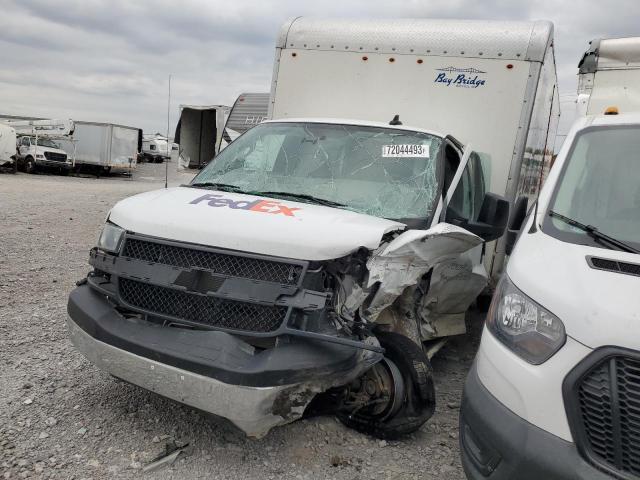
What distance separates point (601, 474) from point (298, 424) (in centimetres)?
206

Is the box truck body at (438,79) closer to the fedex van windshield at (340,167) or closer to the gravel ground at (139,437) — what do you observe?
the fedex van windshield at (340,167)

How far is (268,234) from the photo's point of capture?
3143 mm

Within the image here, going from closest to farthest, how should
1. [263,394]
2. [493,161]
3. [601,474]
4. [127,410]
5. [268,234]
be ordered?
[601,474]
[263,394]
[268,234]
[127,410]
[493,161]

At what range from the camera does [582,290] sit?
7.62 ft

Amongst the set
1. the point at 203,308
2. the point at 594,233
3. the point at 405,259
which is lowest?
the point at 203,308

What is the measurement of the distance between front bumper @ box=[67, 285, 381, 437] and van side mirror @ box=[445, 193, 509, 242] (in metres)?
1.44

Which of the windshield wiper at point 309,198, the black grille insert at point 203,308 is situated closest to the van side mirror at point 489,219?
the windshield wiper at point 309,198

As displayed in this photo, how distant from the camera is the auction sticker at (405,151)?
14.3 feet

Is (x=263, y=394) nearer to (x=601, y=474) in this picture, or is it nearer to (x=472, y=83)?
(x=601, y=474)

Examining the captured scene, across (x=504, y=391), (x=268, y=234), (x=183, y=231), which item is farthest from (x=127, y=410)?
(x=504, y=391)

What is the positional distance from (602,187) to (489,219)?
40.0 inches

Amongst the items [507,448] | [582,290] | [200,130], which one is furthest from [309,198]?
[200,130]

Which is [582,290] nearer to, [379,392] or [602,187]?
[602,187]

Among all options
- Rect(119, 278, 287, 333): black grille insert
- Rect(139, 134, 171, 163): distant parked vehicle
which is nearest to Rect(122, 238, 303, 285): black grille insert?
Rect(119, 278, 287, 333): black grille insert
